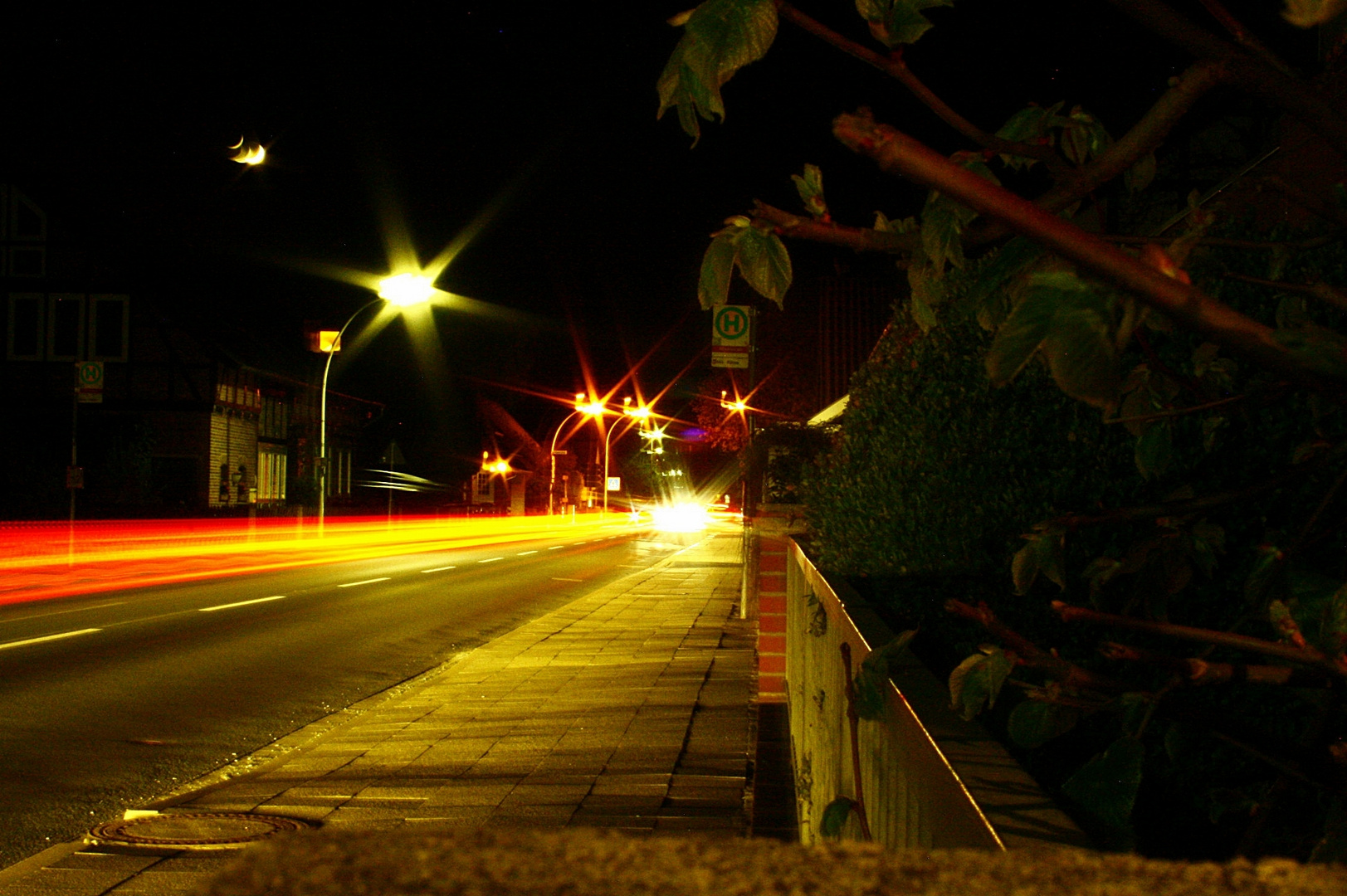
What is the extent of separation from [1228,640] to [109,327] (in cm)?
4716

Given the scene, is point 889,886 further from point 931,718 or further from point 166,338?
point 166,338

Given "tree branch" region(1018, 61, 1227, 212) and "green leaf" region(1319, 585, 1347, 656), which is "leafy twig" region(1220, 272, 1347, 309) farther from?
"green leaf" region(1319, 585, 1347, 656)

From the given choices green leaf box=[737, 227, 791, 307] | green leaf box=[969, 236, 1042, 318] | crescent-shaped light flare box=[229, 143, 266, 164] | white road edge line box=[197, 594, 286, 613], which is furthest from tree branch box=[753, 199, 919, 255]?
crescent-shaped light flare box=[229, 143, 266, 164]

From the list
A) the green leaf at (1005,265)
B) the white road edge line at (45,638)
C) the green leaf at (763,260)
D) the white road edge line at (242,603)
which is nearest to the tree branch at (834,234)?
the green leaf at (763,260)

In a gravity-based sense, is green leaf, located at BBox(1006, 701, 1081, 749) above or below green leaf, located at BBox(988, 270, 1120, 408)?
below

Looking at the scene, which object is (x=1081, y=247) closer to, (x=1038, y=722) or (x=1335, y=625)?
(x=1335, y=625)

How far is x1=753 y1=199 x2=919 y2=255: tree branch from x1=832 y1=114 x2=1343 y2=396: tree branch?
379 mm

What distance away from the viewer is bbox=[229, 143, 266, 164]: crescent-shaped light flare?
68.2 ft

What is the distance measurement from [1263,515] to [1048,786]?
3.05 ft

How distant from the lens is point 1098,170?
149 centimetres

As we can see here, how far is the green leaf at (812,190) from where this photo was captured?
184cm

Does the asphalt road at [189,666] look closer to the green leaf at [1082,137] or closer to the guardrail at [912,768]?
the guardrail at [912,768]

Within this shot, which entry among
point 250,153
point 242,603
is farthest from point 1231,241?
point 250,153

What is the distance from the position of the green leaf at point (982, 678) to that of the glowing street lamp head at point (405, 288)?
24.7m
